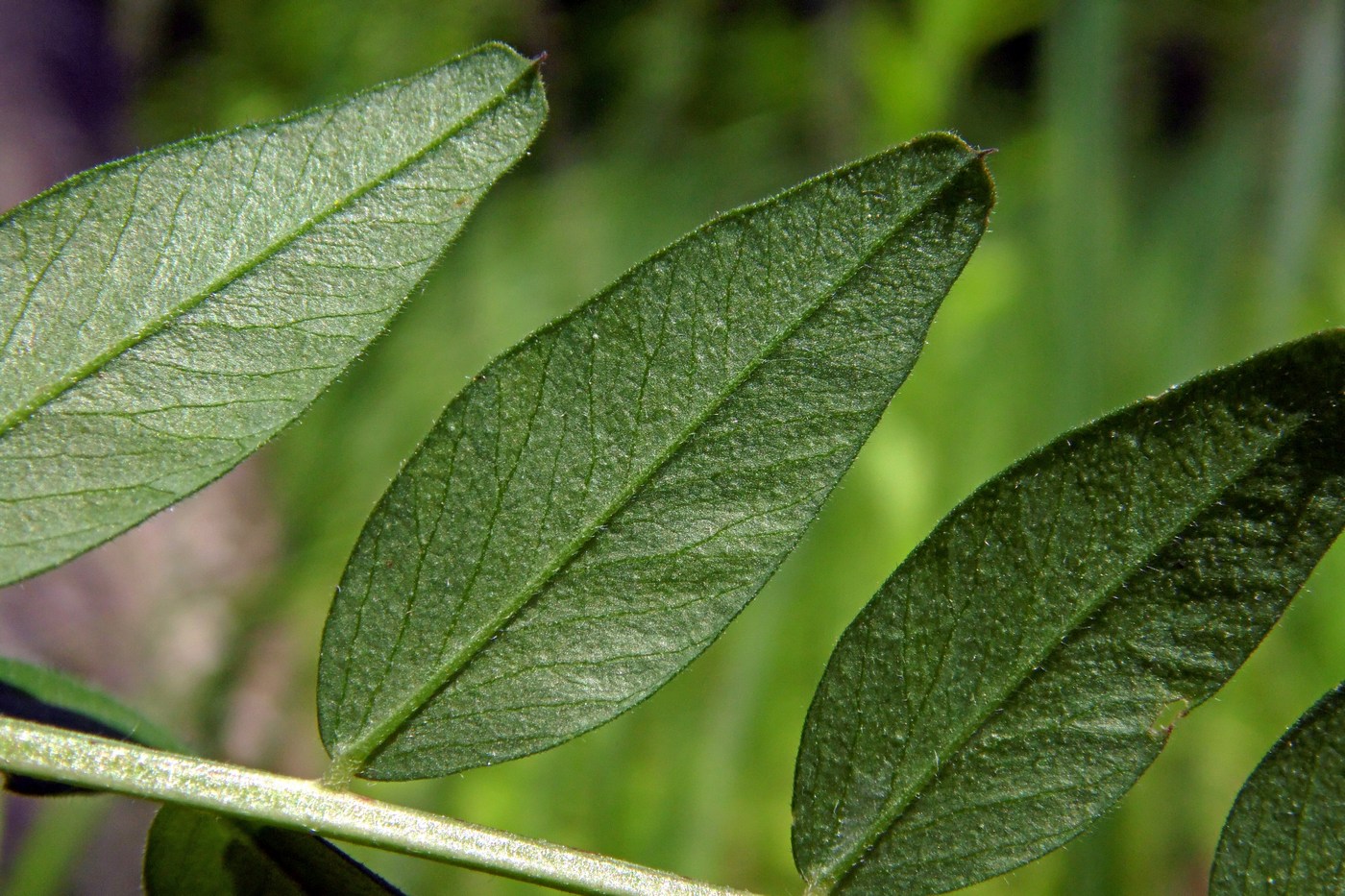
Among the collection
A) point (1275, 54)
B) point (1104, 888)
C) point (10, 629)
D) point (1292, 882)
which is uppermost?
point (1275, 54)

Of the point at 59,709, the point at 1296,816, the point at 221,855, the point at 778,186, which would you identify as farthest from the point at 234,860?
the point at 778,186

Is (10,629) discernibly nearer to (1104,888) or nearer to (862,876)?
(1104,888)

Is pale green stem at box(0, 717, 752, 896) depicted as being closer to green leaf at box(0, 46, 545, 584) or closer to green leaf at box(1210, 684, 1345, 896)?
green leaf at box(0, 46, 545, 584)

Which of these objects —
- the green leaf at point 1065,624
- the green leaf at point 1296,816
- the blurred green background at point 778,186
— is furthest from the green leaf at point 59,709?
the blurred green background at point 778,186

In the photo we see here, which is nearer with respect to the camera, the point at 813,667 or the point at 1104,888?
the point at 1104,888

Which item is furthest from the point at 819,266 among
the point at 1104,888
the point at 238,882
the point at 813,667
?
the point at 813,667

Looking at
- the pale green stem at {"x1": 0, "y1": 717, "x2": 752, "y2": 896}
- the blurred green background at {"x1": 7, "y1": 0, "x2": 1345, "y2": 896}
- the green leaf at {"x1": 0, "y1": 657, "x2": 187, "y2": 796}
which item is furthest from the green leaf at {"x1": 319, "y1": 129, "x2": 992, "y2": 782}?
the blurred green background at {"x1": 7, "y1": 0, "x2": 1345, "y2": 896}

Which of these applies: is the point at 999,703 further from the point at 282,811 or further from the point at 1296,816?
the point at 282,811
